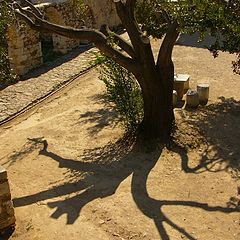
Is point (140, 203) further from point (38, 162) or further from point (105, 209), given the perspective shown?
point (38, 162)

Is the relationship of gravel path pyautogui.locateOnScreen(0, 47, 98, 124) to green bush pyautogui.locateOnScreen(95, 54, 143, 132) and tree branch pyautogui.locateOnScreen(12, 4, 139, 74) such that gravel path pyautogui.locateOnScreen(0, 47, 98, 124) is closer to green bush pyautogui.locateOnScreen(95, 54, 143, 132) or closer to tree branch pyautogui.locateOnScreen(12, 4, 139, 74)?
tree branch pyautogui.locateOnScreen(12, 4, 139, 74)

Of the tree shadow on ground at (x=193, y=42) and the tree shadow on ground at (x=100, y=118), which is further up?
the tree shadow on ground at (x=193, y=42)

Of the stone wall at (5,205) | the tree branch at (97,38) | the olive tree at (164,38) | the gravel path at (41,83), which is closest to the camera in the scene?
the stone wall at (5,205)

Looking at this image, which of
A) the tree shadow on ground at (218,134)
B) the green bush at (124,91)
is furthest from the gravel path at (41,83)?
the tree shadow on ground at (218,134)

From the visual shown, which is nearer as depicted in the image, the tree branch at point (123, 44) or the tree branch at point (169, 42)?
the tree branch at point (169, 42)

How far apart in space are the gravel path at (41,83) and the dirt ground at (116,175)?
543 millimetres

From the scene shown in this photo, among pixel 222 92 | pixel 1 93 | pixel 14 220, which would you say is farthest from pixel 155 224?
pixel 1 93

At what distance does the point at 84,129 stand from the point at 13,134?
1973 mm

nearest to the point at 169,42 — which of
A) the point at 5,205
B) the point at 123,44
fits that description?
the point at 123,44

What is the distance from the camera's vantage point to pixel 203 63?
16844 mm

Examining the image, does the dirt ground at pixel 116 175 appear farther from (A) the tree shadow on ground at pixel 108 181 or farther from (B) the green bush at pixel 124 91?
(B) the green bush at pixel 124 91

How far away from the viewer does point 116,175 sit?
373 inches

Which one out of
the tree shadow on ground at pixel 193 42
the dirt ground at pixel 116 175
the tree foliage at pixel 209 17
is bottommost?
the dirt ground at pixel 116 175

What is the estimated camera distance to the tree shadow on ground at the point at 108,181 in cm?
830
